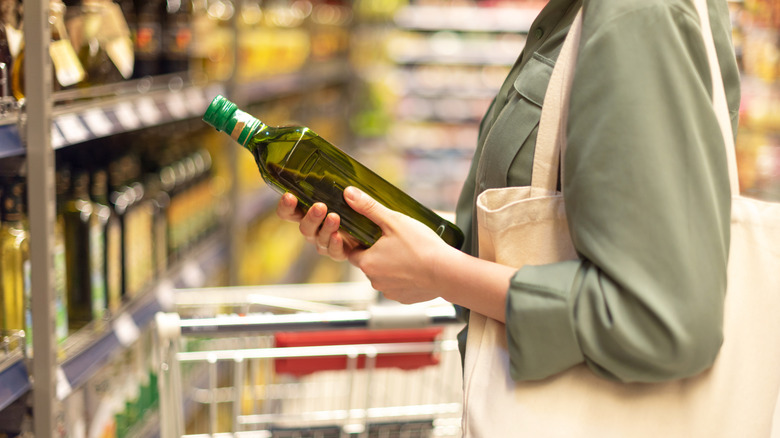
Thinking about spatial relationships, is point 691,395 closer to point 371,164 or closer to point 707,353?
point 707,353

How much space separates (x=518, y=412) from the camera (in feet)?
2.93

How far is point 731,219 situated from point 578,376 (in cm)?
25

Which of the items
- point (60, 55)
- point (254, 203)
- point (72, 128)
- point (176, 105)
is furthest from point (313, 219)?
point (254, 203)

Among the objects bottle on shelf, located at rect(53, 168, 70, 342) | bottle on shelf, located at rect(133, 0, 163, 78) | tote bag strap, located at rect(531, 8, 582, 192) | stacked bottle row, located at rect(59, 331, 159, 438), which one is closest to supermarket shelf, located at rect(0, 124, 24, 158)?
bottle on shelf, located at rect(53, 168, 70, 342)

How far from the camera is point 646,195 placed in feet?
2.54

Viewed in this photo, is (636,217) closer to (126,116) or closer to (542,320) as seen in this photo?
(542,320)

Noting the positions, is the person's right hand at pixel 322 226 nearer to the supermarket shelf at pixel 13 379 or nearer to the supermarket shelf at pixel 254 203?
the supermarket shelf at pixel 13 379

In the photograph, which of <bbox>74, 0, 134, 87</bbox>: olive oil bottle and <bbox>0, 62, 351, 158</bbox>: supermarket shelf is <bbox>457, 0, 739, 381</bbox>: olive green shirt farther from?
<bbox>74, 0, 134, 87</bbox>: olive oil bottle

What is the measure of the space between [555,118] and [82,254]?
1.22 metres

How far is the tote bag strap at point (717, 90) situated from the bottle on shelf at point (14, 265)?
3.77 feet

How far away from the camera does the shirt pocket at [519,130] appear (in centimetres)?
91

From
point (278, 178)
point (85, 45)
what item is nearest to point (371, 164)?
point (85, 45)

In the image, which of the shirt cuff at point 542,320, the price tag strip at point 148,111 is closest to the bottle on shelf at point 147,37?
the price tag strip at point 148,111

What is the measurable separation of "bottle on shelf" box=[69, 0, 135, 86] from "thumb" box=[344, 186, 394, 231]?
38.6 inches
